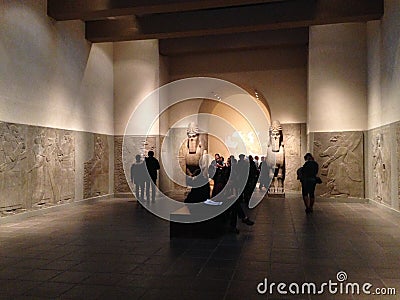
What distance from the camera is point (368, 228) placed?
8141 mm

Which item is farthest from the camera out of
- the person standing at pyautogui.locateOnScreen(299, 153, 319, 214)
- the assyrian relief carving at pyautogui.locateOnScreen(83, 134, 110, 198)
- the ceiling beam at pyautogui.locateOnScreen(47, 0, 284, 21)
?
the assyrian relief carving at pyautogui.locateOnScreen(83, 134, 110, 198)

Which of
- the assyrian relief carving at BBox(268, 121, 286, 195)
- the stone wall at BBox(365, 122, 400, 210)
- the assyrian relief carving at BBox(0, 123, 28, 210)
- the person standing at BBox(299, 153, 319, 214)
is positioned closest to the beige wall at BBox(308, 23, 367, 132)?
the stone wall at BBox(365, 122, 400, 210)

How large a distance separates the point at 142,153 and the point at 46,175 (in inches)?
198

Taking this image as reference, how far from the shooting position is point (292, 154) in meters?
16.1

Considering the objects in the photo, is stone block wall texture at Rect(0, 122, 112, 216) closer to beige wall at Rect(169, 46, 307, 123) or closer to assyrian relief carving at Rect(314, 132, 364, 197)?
beige wall at Rect(169, 46, 307, 123)

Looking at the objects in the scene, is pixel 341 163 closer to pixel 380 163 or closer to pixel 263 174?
pixel 380 163

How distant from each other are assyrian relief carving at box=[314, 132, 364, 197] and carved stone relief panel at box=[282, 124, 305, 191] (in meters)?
2.39

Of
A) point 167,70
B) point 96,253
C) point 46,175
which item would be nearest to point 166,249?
point 96,253

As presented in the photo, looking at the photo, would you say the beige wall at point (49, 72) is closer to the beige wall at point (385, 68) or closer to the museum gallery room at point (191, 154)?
the museum gallery room at point (191, 154)

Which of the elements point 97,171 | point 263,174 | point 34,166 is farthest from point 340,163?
point 34,166

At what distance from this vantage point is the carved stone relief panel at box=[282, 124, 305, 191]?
15891mm

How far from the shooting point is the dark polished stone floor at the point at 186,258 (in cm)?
437

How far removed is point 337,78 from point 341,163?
9.75 feet

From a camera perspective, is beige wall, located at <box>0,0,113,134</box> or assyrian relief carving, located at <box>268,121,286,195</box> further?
assyrian relief carving, located at <box>268,121,286,195</box>
